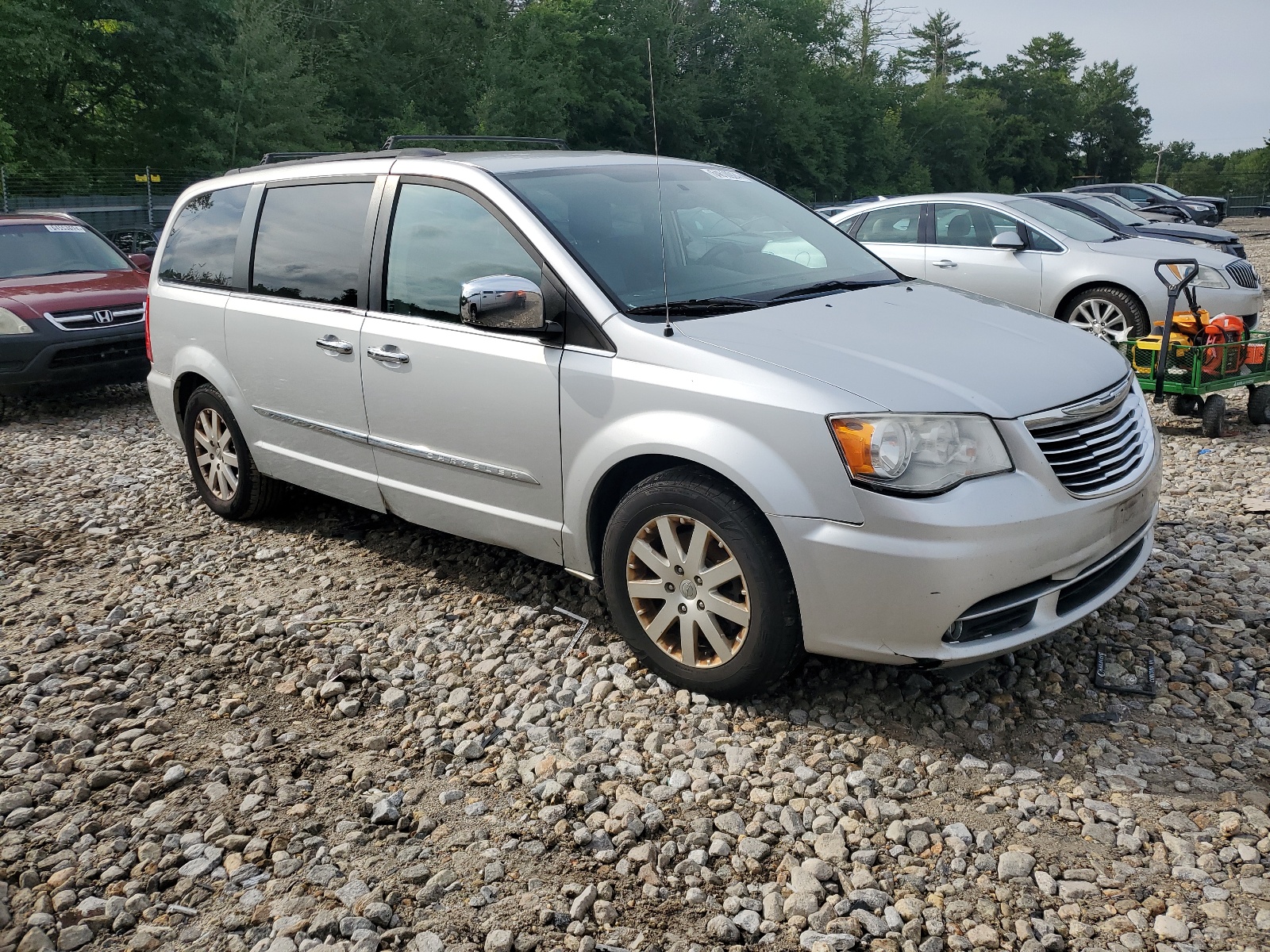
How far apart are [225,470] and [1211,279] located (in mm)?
8884

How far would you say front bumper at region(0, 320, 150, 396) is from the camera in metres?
9.09

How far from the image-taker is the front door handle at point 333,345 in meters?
4.65

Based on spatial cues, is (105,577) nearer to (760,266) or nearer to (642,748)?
(642,748)

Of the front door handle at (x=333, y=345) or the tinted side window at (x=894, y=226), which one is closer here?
the front door handle at (x=333, y=345)

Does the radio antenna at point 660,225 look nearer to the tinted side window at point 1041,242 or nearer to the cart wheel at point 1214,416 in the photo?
the cart wheel at point 1214,416

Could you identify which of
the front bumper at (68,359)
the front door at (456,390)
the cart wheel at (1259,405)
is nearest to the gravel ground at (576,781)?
the front door at (456,390)

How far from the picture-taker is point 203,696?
13.3 feet

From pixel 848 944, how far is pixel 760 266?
2623mm

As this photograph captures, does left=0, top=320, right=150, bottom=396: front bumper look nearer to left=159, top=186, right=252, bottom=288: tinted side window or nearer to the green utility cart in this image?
left=159, top=186, right=252, bottom=288: tinted side window

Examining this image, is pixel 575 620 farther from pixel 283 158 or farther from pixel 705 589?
A: pixel 283 158

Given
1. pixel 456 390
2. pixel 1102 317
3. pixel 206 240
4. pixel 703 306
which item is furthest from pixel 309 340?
pixel 1102 317

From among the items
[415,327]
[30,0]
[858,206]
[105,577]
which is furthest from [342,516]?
[30,0]

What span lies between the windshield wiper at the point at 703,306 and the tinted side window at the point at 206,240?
2.69m

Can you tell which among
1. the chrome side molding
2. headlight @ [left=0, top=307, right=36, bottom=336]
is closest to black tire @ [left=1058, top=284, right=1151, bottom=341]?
the chrome side molding
